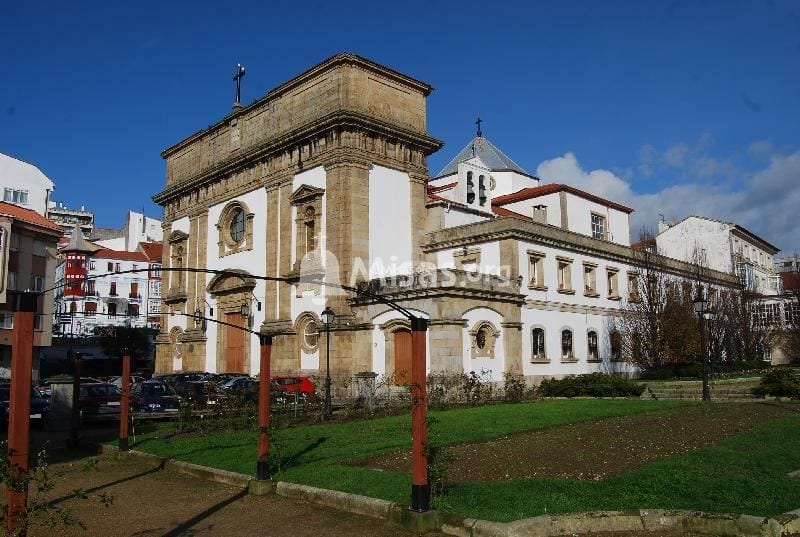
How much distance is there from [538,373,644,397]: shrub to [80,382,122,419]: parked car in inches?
625

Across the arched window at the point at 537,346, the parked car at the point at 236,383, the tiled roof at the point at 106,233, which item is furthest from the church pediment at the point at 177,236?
the tiled roof at the point at 106,233

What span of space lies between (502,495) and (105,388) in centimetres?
1979

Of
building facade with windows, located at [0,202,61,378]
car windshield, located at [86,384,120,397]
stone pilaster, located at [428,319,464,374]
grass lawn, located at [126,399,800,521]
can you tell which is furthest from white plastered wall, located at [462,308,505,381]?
building facade with windows, located at [0,202,61,378]

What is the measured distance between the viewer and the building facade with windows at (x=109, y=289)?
68875mm

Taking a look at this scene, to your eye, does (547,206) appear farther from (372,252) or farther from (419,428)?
(419,428)

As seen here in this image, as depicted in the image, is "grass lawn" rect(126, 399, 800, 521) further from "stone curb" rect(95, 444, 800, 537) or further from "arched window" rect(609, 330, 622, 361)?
"arched window" rect(609, 330, 622, 361)

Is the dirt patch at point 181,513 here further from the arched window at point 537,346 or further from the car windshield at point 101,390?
the arched window at point 537,346

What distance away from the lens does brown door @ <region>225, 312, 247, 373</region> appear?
113ft

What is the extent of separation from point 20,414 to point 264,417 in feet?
16.5

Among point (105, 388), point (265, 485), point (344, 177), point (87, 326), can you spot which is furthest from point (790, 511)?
point (87, 326)

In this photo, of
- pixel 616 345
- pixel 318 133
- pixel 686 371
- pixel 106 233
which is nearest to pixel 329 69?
pixel 318 133

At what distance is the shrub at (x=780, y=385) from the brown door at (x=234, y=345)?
23.5m

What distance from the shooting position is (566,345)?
32.1m

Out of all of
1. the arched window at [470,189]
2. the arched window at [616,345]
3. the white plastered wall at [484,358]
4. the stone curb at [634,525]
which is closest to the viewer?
the stone curb at [634,525]
